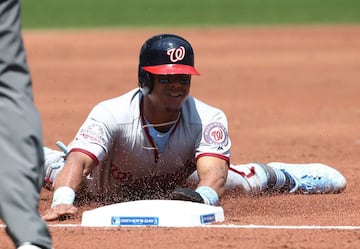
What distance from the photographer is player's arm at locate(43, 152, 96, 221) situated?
5.98m

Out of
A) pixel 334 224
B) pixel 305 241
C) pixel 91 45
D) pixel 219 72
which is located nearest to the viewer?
pixel 305 241

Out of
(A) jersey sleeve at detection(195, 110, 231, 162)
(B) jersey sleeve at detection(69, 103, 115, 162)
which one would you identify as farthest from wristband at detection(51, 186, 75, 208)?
(A) jersey sleeve at detection(195, 110, 231, 162)

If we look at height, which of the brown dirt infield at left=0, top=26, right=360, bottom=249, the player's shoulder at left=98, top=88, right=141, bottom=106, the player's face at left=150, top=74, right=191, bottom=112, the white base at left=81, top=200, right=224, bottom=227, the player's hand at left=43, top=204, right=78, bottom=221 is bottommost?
the brown dirt infield at left=0, top=26, right=360, bottom=249

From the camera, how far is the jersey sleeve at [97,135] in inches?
251

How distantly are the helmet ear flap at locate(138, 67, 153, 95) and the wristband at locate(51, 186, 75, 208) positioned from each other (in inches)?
35.5

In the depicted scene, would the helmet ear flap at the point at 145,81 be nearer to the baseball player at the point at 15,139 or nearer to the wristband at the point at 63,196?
the wristband at the point at 63,196

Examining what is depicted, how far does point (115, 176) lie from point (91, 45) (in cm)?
1572

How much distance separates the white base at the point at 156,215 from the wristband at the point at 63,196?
0.21 metres

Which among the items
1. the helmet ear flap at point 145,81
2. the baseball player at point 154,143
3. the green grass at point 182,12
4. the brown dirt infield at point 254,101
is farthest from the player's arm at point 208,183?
the green grass at point 182,12

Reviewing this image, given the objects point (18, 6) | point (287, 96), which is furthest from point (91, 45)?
point (18, 6)

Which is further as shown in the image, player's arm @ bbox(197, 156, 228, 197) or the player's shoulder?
the player's shoulder

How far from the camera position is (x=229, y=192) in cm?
731

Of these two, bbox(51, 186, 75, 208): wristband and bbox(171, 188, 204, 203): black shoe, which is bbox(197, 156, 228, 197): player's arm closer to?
bbox(171, 188, 204, 203): black shoe

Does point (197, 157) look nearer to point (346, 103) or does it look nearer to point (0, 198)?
point (0, 198)
